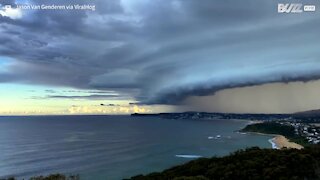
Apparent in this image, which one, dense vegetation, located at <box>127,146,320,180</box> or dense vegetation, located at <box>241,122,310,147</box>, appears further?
dense vegetation, located at <box>241,122,310,147</box>

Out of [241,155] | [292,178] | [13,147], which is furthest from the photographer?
[13,147]

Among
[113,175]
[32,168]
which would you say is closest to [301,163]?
[113,175]

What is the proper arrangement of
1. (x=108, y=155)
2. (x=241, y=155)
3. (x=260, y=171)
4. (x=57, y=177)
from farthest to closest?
(x=108, y=155) < (x=241, y=155) < (x=260, y=171) < (x=57, y=177)

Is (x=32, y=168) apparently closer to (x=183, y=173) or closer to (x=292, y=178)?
(x=183, y=173)

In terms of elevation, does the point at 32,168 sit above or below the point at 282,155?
below

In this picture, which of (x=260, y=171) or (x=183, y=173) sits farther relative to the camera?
(x=183, y=173)

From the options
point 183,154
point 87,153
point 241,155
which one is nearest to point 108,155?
point 87,153

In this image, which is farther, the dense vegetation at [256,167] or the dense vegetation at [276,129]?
the dense vegetation at [276,129]

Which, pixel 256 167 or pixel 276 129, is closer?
pixel 256 167
